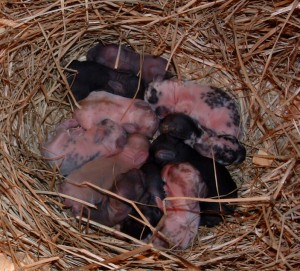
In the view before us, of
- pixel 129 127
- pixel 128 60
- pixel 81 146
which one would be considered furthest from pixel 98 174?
pixel 128 60

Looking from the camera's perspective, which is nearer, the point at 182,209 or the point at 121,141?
the point at 182,209

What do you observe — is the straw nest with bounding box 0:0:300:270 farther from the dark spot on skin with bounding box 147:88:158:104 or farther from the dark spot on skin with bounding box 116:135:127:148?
the dark spot on skin with bounding box 116:135:127:148

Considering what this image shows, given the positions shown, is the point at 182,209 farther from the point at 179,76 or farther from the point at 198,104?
the point at 179,76

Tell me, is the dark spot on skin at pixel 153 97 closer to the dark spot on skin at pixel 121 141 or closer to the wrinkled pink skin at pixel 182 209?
the dark spot on skin at pixel 121 141

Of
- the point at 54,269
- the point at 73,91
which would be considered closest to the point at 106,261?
the point at 54,269

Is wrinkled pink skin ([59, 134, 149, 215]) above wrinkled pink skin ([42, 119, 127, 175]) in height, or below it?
below

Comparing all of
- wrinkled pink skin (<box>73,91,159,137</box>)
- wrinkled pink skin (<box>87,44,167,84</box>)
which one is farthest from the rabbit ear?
wrinkled pink skin (<box>87,44,167,84</box>)
